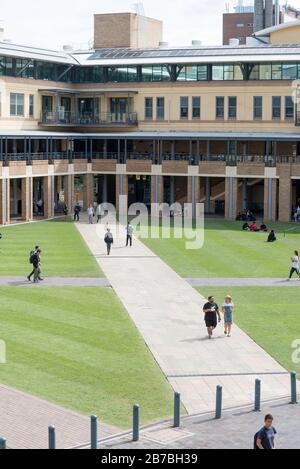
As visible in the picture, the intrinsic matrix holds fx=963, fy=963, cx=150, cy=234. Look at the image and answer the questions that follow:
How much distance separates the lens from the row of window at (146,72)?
239ft

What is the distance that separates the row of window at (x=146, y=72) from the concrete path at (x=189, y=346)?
3338 cm

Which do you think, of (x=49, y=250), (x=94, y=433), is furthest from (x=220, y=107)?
(x=94, y=433)

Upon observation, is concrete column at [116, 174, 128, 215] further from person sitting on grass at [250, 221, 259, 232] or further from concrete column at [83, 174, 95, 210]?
person sitting on grass at [250, 221, 259, 232]

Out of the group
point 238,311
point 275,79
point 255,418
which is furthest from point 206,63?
point 255,418

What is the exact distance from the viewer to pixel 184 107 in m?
76.5

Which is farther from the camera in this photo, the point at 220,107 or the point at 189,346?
the point at 220,107

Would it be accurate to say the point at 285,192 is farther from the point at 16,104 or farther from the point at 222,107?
the point at 16,104

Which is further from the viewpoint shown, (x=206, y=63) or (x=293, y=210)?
(x=206, y=63)

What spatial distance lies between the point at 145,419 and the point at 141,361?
202 inches

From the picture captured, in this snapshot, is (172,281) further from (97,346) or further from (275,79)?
(275,79)

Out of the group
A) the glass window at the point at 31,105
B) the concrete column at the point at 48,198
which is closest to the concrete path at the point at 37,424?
the concrete column at the point at 48,198

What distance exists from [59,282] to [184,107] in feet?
130

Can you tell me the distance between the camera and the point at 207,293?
37.7 meters

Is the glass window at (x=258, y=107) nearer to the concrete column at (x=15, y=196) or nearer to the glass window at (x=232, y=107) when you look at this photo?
the glass window at (x=232, y=107)
